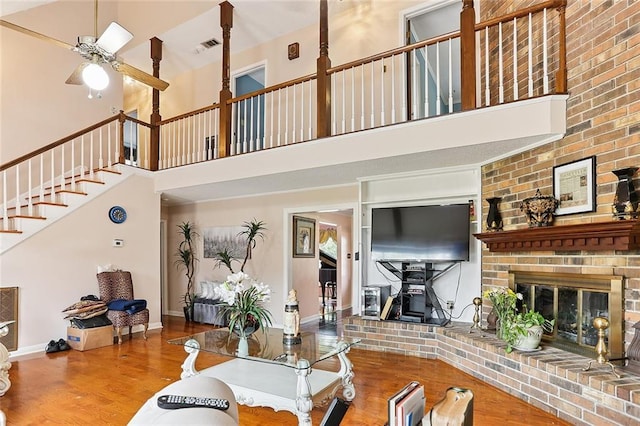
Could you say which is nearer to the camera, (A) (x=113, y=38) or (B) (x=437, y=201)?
(A) (x=113, y=38)

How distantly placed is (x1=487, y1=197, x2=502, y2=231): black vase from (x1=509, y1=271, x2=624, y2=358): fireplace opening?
0.56m

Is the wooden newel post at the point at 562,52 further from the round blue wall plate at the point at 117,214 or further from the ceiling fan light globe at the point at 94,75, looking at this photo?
the round blue wall plate at the point at 117,214

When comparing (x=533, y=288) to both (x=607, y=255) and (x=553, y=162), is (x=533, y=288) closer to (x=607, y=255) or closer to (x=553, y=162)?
(x=607, y=255)

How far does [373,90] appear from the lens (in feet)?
15.6

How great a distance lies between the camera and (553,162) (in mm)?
3566

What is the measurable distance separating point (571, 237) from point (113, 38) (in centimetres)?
415

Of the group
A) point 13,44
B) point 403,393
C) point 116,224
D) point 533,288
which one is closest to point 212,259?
point 116,224

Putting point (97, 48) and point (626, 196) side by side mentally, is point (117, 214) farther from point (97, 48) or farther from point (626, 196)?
point (626, 196)

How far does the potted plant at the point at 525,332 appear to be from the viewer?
3326mm

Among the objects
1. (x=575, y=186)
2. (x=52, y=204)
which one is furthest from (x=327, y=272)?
(x=575, y=186)

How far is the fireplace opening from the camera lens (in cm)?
296

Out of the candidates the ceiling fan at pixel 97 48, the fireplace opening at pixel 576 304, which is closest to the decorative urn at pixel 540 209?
the fireplace opening at pixel 576 304

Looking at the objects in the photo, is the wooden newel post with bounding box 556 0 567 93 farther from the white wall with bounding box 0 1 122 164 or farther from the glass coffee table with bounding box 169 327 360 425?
the white wall with bounding box 0 1 122 164

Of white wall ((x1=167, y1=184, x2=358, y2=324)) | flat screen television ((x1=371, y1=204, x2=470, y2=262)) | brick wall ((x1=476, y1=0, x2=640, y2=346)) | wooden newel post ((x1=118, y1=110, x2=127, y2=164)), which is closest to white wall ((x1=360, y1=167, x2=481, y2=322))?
flat screen television ((x1=371, y1=204, x2=470, y2=262))
